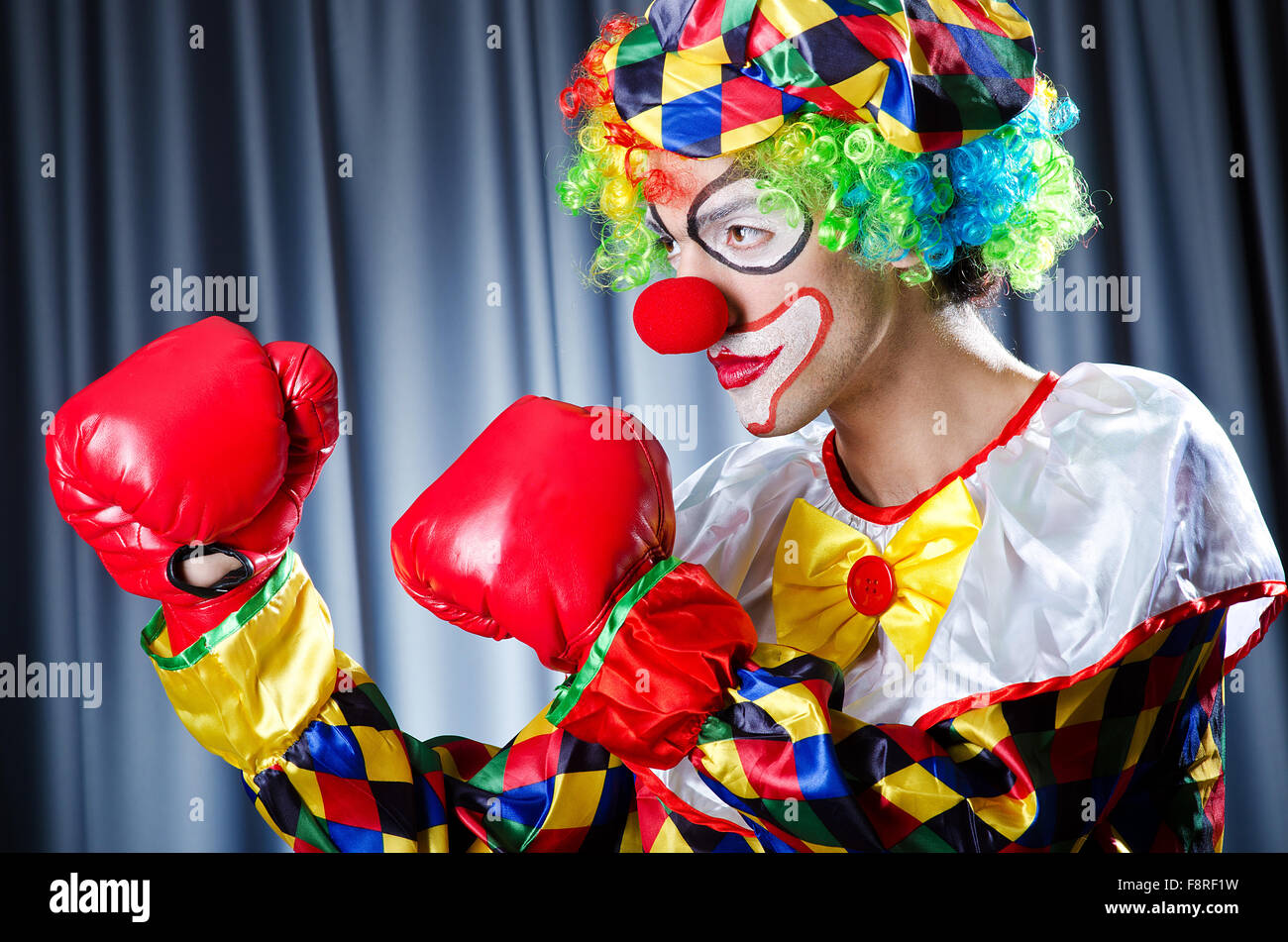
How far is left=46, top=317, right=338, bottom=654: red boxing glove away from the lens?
0.92 meters

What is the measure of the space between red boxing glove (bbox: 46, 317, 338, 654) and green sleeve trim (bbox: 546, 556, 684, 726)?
33 cm

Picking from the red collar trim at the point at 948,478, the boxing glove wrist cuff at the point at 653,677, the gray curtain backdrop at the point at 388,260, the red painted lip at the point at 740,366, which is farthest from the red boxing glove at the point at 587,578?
the gray curtain backdrop at the point at 388,260

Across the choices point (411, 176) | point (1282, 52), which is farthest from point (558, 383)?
point (1282, 52)

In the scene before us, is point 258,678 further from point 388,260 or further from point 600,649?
point 388,260

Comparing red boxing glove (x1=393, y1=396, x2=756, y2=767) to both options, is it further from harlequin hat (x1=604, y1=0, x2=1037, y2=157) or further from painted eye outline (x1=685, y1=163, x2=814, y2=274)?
harlequin hat (x1=604, y1=0, x2=1037, y2=157)

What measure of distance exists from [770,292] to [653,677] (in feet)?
1.26

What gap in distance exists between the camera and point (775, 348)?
103 centimetres

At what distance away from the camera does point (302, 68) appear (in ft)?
6.81

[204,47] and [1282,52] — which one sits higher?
[204,47]

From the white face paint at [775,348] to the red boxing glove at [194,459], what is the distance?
0.40 metres

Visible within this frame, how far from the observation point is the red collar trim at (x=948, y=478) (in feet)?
3.49

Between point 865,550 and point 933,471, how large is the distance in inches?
4.3

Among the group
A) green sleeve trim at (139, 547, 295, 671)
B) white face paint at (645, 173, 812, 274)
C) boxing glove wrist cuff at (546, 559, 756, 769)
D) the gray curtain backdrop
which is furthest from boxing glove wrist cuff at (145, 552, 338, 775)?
the gray curtain backdrop
